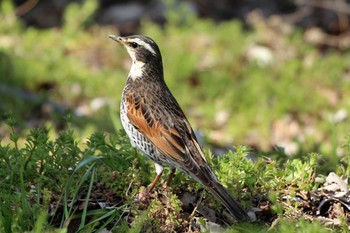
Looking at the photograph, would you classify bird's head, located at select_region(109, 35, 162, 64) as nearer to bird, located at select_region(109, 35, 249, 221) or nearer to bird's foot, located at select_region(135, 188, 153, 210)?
bird, located at select_region(109, 35, 249, 221)

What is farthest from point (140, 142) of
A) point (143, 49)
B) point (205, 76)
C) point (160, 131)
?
A: point (205, 76)

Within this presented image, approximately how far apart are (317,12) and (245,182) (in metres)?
10.5

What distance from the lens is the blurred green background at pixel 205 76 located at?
11359mm

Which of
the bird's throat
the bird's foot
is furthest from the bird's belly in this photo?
the bird's throat

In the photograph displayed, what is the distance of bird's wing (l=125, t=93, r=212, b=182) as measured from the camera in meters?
5.95

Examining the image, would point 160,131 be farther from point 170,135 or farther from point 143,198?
point 143,198

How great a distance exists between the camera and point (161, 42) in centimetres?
1314

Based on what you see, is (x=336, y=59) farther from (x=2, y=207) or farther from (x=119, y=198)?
(x=2, y=207)

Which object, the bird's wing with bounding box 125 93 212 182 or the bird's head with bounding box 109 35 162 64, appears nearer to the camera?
the bird's wing with bounding box 125 93 212 182

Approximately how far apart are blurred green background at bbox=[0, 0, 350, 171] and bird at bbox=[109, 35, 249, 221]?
318cm

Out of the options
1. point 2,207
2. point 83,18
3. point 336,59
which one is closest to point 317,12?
point 336,59

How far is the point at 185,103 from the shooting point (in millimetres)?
11922

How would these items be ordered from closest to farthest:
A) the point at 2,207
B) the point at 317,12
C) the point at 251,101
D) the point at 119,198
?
the point at 2,207
the point at 119,198
the point at 251,101
the point at 317,12

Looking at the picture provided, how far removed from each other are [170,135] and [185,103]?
5.69 meters
